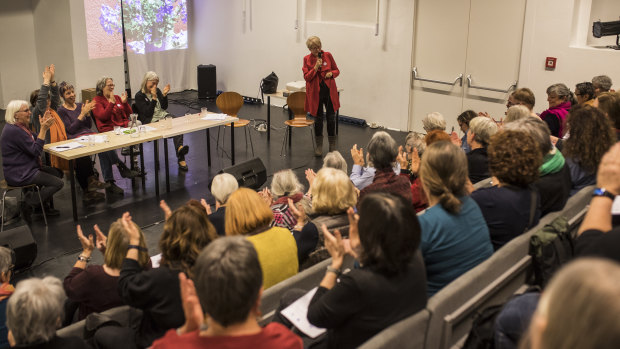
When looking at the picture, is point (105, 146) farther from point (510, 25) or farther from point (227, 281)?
point (510, 25)

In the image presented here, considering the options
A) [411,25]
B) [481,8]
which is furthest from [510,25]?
[411,25]

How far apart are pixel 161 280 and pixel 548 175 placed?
2350mm

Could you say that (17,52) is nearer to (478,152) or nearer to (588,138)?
(478,152)

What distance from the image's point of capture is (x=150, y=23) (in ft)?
37.6

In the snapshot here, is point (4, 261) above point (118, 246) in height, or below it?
below

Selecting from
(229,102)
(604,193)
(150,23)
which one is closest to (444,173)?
(604,193)

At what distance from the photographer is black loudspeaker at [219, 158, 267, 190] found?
19.0 feet

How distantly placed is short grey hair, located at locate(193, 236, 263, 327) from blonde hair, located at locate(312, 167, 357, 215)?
1612 mm

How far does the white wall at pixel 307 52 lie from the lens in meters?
9.45

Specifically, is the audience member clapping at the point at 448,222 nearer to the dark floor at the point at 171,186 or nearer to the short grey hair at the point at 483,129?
the short grey hair at the point at 483,129

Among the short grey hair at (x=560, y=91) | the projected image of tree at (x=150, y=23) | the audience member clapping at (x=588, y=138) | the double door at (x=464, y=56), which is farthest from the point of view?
the projected image of tree at (x=150, y=23)

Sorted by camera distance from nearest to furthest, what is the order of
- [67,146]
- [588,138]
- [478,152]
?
[588,138] → [478,152] → [67,146]

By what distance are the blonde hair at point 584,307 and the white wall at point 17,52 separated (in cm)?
1056

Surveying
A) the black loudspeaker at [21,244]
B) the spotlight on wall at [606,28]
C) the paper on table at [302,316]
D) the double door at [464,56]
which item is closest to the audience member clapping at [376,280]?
the paper on table at [302,316]
